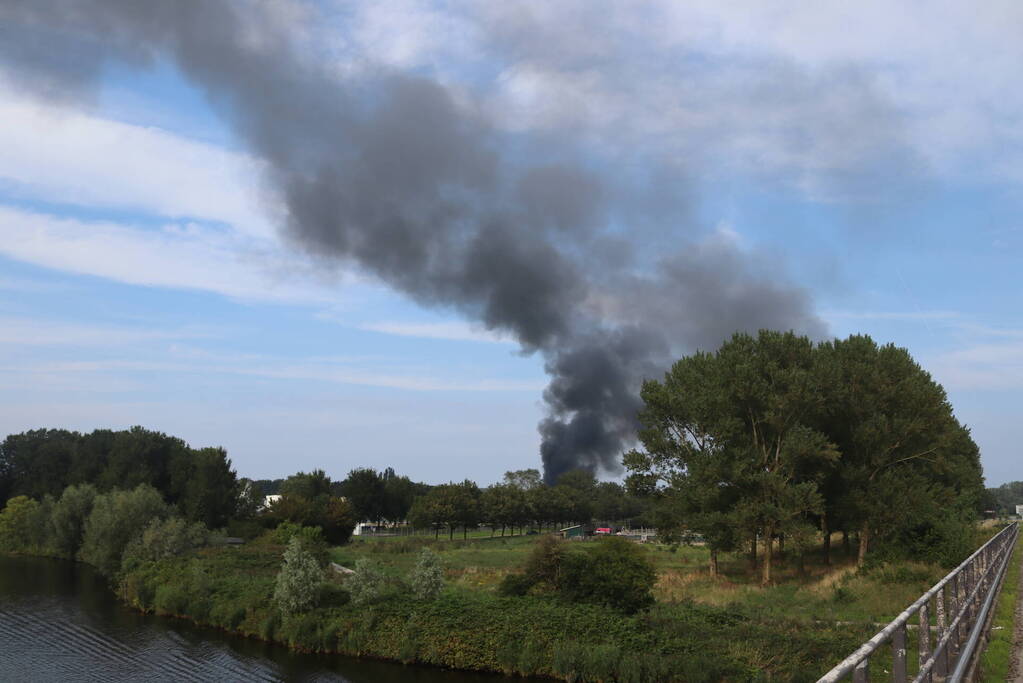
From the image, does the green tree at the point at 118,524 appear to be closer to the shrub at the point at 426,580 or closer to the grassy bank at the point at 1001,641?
the shrub at the point at 426,580

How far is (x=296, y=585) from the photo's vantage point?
4150 centimetres

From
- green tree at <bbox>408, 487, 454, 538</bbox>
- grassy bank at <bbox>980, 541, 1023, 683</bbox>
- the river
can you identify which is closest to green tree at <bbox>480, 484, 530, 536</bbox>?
green tree at <bbox>408, 487, 454, 538</bbox>

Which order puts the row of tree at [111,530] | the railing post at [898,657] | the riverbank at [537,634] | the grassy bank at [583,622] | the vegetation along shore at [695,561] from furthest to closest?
the row of tree at [111,530]
the vegetation along shore at [695,561]
the grassy bank at [583,622]
the riverbank at [537,634]
the railing post at [898,657]

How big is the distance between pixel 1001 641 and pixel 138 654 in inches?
1499

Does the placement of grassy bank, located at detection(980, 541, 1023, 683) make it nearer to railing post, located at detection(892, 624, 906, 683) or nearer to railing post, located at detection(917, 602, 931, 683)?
Result: railing post, located at detection(917, 602, 931, 683)

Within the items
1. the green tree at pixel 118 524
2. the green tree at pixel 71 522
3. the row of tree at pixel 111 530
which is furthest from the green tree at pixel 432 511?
the green tree at pixel 118 524

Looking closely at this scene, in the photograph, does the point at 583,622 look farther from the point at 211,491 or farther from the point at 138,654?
the point at 211,491

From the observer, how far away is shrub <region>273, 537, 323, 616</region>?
41594 mm

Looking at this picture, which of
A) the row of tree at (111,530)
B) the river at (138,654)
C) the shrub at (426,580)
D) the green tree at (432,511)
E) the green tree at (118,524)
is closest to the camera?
the river at (138,654)

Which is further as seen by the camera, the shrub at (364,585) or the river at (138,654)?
the shrub at (364,585)

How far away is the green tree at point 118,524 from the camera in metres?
63.8

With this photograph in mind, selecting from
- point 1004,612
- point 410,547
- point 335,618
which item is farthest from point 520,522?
point 1004,612

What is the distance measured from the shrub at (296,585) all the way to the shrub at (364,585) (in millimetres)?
2014

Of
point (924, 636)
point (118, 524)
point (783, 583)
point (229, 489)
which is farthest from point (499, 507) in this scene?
point (924, 636)
